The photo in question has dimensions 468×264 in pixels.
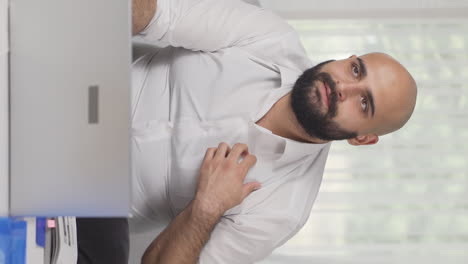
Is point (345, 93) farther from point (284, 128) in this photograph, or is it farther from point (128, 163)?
point (128, 163)

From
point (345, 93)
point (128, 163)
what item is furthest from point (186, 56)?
point (128, 163)

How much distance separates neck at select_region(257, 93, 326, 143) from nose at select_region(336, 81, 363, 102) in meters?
0.14

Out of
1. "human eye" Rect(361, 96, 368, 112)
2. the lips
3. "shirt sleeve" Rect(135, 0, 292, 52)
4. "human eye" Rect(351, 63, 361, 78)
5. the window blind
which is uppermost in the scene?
"shirt sleeve" Rect(135, 0, 292, 52)

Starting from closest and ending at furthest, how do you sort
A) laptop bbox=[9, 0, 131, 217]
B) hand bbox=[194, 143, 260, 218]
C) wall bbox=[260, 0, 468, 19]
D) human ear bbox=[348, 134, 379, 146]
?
laptop bbox=[9, 0, 131, 217] < hand bbox=[194, 143, 260, 218] < human ear bbox=[348, 134, 379, 146] < wall bbox=[260, 0, 468, 19]

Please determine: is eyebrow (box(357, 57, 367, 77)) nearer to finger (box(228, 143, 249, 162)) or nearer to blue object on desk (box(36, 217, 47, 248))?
finger (box(228, 143, 249, 162))

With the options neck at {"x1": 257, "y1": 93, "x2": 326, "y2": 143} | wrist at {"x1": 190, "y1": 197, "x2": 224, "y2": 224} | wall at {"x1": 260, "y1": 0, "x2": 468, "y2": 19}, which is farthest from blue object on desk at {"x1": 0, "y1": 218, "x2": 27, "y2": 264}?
wall at {"x1": 260, "y1": 0, "x2": 468, "y2": 19}

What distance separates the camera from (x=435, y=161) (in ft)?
6.46

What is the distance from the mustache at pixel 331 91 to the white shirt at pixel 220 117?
0.34 feet

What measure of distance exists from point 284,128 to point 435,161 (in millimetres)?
826

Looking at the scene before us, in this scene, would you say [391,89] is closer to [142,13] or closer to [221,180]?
[221,180]

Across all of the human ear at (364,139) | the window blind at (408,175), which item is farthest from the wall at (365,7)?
the human ear at (364,139)

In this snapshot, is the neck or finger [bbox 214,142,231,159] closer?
finger [bbox 214,142,231,159]

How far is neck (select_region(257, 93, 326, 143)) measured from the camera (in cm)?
143

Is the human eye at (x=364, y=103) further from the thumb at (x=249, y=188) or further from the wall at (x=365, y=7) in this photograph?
the wall at (x=365, y=7)
